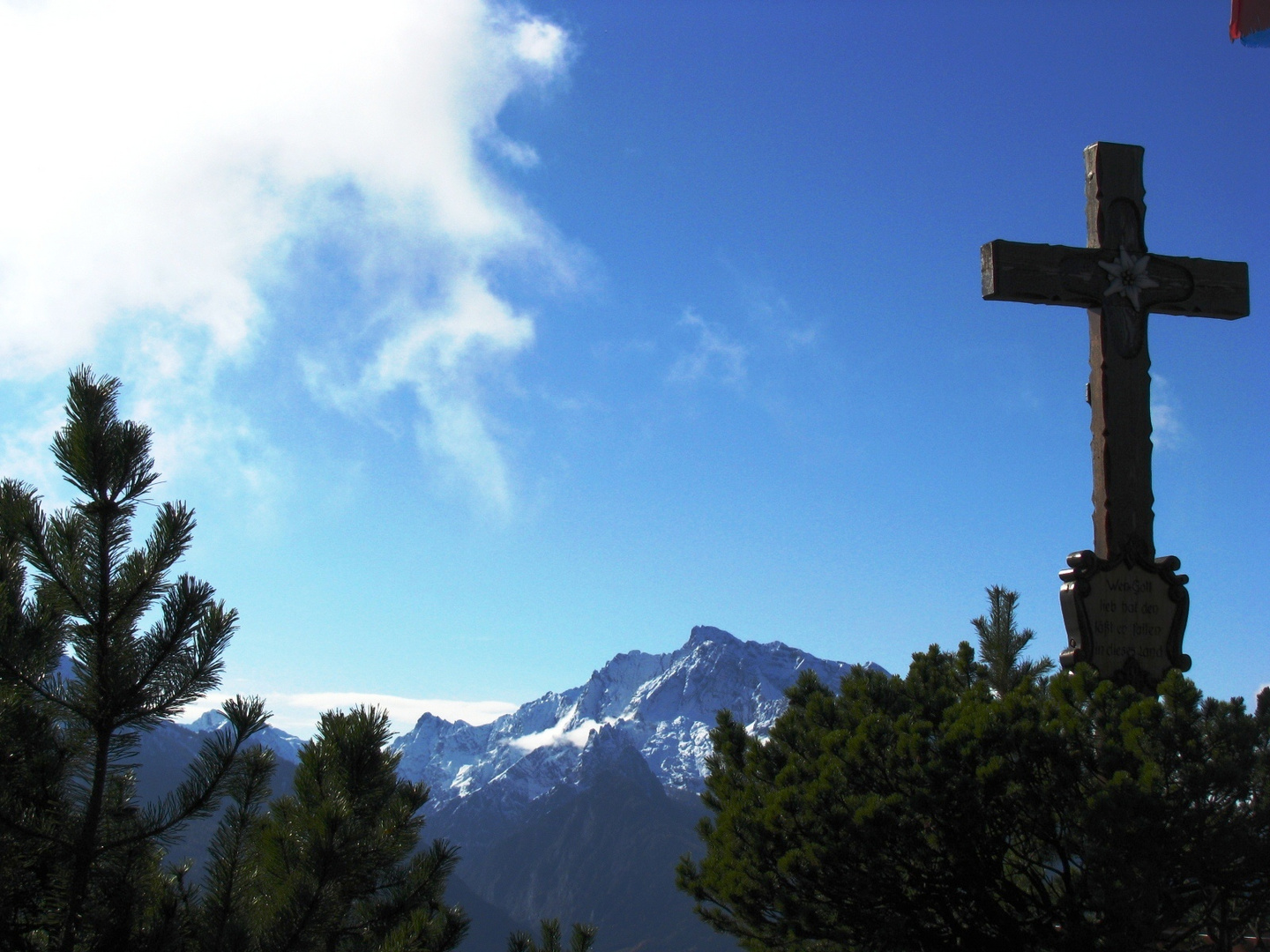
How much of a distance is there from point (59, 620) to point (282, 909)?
2.25m

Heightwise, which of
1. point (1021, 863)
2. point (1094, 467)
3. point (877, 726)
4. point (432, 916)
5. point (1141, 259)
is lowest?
point (432, 916)

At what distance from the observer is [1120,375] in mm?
10086

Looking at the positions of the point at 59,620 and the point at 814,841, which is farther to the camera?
the point at 814,841

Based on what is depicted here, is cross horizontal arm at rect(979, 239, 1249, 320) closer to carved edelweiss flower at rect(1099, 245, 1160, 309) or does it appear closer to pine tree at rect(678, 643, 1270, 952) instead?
carved edelweiss flower at rect(1099, 245, 1160, 309)

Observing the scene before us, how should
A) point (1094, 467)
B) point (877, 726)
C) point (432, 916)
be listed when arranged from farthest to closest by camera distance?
1. point (1094, 467)
2. point (432, 916)
3. point (877, 726)

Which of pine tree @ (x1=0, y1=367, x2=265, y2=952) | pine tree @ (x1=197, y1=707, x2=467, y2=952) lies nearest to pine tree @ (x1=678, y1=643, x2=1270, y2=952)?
pine tree @ (x1=197, y1=707, x2=467, y2=952)

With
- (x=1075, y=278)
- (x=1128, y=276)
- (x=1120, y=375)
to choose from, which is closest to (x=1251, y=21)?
(x=1128, y=276)

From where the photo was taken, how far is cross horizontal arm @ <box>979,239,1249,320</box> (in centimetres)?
1024

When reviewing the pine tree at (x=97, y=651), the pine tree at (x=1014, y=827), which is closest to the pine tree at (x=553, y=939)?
the pine tree at (x=1014, y=827)

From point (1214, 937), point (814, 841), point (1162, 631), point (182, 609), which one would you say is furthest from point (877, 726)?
point (182, 609)

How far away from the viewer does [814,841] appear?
746 cm

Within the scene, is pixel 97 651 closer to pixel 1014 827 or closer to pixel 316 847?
pixel 316 847

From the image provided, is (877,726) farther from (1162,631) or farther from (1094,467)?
(1094,467)

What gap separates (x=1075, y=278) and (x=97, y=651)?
28.8 feet
